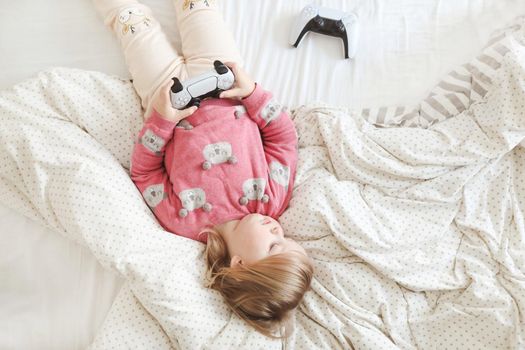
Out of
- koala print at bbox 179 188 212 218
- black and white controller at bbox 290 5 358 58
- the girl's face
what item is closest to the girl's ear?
the girl's face

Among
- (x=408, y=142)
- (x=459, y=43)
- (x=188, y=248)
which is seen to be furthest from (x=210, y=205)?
(x=459, y=43)

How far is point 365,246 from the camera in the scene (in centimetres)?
112

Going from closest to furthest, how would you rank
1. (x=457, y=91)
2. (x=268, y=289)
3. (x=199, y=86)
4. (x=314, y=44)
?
1. (x=268, y=289)
2. (x=199, y=86)
3. (x=457, y=91)
4. (x=314, y=44)

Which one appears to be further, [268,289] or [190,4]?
[190,4]

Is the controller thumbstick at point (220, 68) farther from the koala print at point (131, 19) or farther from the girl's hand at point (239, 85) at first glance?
the koala print at point (131, 19)

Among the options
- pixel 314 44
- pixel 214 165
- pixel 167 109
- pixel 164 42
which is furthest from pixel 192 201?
pixel 314 44

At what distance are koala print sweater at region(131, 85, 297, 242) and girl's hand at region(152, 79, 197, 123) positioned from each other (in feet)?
0.05

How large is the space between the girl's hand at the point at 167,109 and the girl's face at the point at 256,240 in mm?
261

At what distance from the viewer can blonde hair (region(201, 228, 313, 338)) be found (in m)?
1.04

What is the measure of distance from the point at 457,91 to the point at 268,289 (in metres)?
0.67

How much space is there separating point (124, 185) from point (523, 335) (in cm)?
Result: 86

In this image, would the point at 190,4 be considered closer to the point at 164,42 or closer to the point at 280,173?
the point at 164,42

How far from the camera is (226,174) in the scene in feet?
3.85

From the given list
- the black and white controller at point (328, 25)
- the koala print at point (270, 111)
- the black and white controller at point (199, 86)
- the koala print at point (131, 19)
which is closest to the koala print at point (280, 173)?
the koala print at point (270, 111)
